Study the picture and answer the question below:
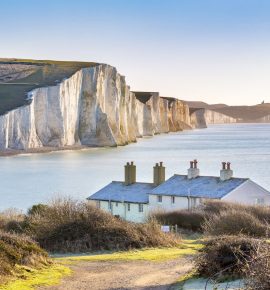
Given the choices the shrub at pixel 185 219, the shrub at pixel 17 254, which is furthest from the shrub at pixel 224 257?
the shrub at pixel 185 219

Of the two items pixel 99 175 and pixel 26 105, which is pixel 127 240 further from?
pixel 26 105

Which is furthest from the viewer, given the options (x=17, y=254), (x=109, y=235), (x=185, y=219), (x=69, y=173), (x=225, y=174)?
(x=69, y=173)

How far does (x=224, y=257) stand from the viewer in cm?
1428

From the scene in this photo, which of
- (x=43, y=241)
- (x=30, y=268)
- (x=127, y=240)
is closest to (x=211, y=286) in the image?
(x=30, y=268)

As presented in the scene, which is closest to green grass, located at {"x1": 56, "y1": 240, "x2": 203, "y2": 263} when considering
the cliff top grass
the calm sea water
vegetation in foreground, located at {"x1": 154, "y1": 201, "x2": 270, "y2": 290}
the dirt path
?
the dirt path

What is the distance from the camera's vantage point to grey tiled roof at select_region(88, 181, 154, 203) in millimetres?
35062

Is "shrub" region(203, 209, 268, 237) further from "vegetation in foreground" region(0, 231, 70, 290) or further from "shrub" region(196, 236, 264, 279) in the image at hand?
"shrub" region(196, 236, 264, 279)

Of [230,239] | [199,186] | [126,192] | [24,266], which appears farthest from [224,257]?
[126,192]

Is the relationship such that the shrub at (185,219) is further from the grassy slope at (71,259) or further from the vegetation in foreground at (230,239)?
the grassy slope at (71,259)

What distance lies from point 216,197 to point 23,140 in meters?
74.9

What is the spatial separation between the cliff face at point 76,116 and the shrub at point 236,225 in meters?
78.7

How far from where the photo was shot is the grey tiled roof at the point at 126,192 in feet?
115

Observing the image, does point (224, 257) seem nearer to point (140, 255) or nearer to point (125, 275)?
point (125, 275)

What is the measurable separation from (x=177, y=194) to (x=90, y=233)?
490 inches
